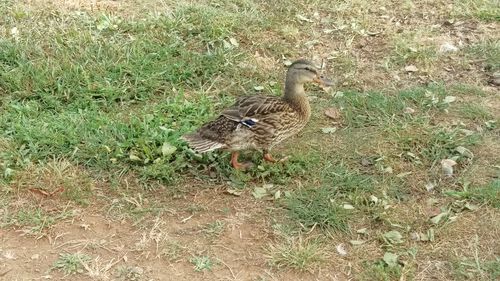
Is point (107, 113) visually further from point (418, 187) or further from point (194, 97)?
point (418, 187)

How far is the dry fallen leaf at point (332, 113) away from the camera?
5.63 m

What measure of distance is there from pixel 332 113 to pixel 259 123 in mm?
1048

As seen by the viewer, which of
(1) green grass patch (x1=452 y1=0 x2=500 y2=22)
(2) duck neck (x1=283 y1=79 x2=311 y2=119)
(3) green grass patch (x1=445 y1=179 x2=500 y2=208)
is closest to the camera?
(3) green grass patch (x1=445 y1=179 x2=500 y2=208)

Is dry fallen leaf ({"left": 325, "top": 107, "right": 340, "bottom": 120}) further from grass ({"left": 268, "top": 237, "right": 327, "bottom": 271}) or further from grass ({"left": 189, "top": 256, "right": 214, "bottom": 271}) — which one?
grass ({"left": 189, "top": 256, "right": 214, "bottom": 271})

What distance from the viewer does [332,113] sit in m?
5.66

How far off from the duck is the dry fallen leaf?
58cm

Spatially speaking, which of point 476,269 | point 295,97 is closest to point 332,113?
point 295,97

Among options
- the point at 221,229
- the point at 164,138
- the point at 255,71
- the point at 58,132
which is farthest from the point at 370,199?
the point at 58,132

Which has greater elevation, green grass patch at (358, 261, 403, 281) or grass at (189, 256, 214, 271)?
grass at (189, 256, 214, 271)

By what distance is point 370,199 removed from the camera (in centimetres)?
465

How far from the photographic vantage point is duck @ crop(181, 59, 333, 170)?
4.77 metres

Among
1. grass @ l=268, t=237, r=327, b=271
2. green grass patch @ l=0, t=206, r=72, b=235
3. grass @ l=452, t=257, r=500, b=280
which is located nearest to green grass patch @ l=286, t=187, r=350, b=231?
grass @ l=268, t=237, r=327, b=271

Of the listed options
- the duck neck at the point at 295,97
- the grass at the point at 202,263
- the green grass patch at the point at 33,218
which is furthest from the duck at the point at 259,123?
the green grass patch at the point at 33,218

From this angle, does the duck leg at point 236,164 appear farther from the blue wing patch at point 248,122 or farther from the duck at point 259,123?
the blue wing patch at point 248,122
